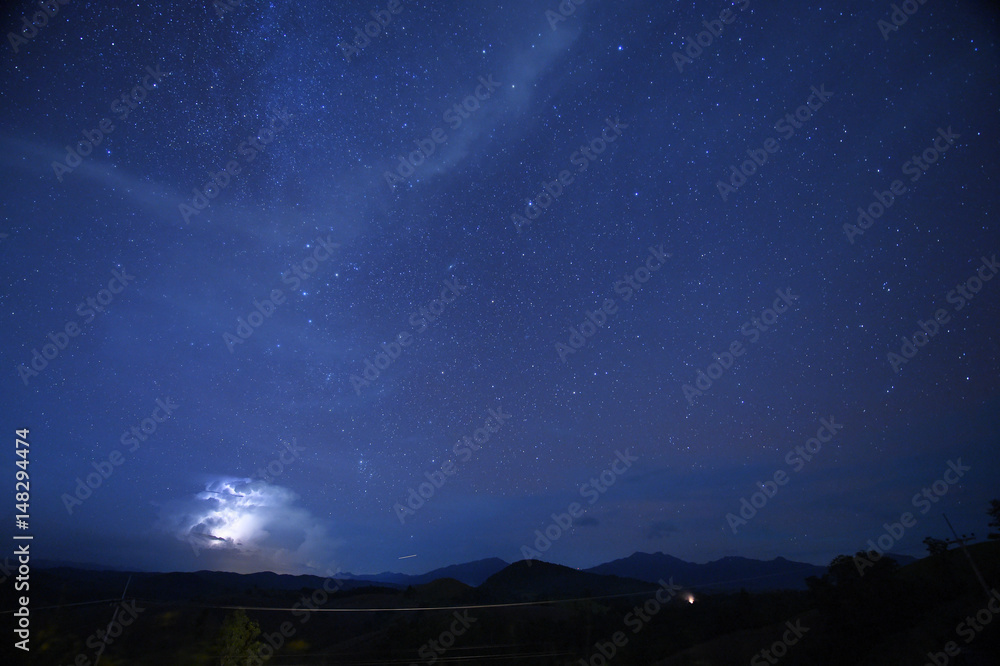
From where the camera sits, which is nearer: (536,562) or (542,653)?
(542,653)

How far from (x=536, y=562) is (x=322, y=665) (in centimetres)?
10892

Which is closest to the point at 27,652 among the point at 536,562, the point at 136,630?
the point at 136,630

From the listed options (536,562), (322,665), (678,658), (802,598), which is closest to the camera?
(678,658)

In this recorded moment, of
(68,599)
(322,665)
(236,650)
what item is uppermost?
(68,599)

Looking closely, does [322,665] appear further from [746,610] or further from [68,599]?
[68,599]

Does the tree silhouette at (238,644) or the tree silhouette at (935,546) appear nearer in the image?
the tree silhouette at (238,644)

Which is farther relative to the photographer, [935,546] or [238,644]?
[935,546]

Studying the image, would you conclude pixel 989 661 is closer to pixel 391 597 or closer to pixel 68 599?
pixel 391 597

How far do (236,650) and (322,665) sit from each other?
6.87m

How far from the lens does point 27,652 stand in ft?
102

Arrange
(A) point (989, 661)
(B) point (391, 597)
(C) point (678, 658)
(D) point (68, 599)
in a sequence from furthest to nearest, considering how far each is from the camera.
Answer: (B) point (391, 597), (D) point (68, 599), (C) point (678, 658), (A) point (989, 661)

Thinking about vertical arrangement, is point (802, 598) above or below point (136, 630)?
below

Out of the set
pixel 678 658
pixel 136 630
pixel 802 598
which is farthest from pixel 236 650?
pixel 802 598

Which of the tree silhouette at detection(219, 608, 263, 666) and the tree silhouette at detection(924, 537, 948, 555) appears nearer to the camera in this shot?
the tree silhouette at detection(219, 608, 263, 666)
